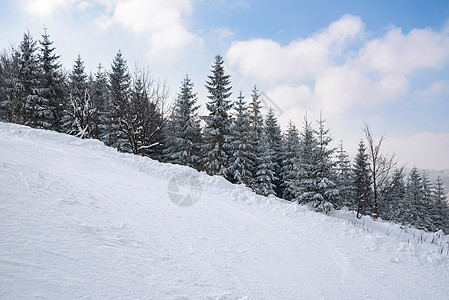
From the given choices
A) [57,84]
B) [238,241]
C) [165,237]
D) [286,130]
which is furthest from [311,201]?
[57,84]

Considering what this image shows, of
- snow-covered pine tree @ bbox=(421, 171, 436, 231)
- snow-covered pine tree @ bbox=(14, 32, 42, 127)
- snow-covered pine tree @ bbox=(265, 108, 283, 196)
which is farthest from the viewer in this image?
snow-covered pine tree @ bbox=(421, 171, 436, 231)

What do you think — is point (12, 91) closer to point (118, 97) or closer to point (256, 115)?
point (118, 97)

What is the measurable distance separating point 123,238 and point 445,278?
17.9ft

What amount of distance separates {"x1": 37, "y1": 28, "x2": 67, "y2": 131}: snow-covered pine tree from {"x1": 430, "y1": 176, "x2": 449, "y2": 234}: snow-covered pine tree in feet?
173

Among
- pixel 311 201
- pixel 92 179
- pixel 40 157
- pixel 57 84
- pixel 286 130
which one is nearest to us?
pixel 92 179

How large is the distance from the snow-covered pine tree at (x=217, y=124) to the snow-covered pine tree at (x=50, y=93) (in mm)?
14672

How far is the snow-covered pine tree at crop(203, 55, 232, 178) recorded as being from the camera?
22.0 meters

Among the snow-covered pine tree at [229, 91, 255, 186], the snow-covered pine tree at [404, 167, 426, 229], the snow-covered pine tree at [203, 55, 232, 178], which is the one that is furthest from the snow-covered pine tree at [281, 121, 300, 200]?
the snow-covered pine tree at [404, 167, 426, 229]

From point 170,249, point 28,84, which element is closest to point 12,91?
point 28,84

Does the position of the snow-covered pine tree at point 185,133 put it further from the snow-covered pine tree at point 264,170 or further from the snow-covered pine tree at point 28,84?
the snow-covered pine tree at point 28,84

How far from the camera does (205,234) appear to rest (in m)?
4.32

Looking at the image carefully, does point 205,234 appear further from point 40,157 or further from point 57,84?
point 57,84

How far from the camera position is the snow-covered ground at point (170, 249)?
8.06 ft

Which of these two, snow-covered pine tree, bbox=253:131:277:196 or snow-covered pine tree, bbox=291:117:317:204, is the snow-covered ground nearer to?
snow-covered pine tree, bbox=291:117:317:204
